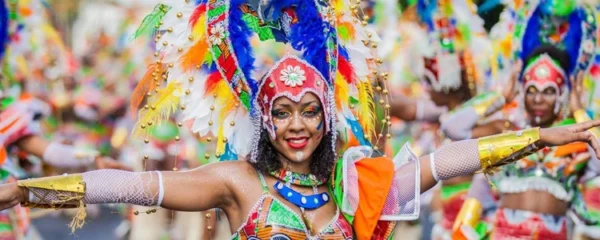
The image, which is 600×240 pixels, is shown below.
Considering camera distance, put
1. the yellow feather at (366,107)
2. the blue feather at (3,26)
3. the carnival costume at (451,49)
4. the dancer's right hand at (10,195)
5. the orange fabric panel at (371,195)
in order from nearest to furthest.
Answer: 1. the dancer's right hand at (10,195)
2. the orange fabric panel at (371,195)
3. the yellow feather at (366,107)
4. the blue feather at (3,26)
5. the carnival costume at (451,49)

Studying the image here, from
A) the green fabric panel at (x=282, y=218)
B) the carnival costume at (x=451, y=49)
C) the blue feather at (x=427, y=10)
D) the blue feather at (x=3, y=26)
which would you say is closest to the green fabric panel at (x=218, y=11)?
the green fabric panel at (x=282, y=218)

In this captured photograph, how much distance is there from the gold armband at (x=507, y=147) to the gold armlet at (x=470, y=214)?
4.03 meters

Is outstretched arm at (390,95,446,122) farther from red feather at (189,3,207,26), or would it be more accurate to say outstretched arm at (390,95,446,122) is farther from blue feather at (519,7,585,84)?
red feather at (189,3,207,26)

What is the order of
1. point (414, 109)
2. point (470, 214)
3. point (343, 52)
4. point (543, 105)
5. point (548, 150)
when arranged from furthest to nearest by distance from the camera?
1. point (414, 109)
2. point (470, 214)
3. point (543, 105)
4. point (548, 150)
5. point (343, 52)

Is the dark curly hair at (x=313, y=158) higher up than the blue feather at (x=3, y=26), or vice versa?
the blue feather at (x=3, y=26)

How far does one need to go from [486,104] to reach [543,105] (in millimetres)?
866

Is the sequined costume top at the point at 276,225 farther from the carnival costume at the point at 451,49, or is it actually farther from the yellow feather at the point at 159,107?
the carnival costume at the point at 451,49

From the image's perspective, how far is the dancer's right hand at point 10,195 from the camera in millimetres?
4035

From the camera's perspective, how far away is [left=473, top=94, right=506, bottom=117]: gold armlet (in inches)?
364

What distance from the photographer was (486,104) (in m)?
9.35

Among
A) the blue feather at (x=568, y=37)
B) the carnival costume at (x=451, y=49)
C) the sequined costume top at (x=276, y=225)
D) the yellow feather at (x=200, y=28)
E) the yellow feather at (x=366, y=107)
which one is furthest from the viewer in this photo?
the carnival costume at (x=451, y=49)

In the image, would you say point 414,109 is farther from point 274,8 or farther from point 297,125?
point 297,125

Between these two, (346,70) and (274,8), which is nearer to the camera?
→ (274,8)

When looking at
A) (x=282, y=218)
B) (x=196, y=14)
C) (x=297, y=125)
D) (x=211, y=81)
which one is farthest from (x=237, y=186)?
(x=196, y=14)
